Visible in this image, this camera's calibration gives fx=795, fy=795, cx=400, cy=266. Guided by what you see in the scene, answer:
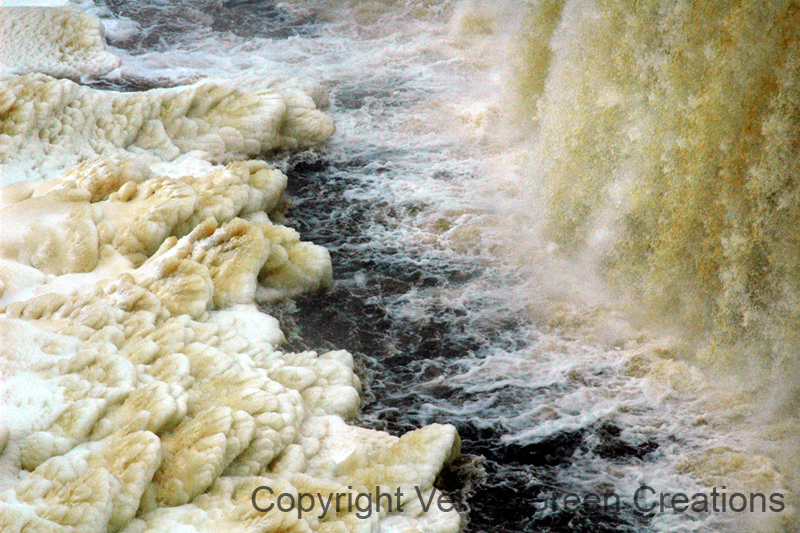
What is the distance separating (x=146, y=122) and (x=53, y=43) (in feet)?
6.36

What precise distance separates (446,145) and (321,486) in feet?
11.7

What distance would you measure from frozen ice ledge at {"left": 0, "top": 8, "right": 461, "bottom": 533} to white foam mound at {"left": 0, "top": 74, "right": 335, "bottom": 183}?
0.01m

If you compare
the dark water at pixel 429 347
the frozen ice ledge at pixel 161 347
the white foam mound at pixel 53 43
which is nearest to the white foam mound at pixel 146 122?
the frozen ice ledge at pixel 161 347

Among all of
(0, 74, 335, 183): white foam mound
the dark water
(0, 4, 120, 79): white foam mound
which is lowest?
the dark water

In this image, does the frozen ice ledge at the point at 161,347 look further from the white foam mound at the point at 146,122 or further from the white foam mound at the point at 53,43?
the white foam mound at the point at 53,43

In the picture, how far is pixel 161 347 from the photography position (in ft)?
10.8

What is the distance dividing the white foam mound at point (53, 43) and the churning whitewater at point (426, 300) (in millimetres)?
1238

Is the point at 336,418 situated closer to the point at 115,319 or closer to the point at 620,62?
the point at 115,319

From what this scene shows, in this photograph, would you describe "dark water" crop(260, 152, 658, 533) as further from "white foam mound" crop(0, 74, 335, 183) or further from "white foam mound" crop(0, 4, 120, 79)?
"white foam mound" crop(0, 4, 120, 79)

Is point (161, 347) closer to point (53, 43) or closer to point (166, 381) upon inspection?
point (166, 381)

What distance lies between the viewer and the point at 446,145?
19.1ft

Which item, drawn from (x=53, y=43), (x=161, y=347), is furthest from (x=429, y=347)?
(x=53, y=43)

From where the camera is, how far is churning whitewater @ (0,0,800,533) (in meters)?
2.80

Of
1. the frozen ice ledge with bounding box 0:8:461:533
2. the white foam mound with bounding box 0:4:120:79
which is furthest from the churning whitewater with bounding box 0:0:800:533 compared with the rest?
the white foam mound with bounding box 0:4:120:79
